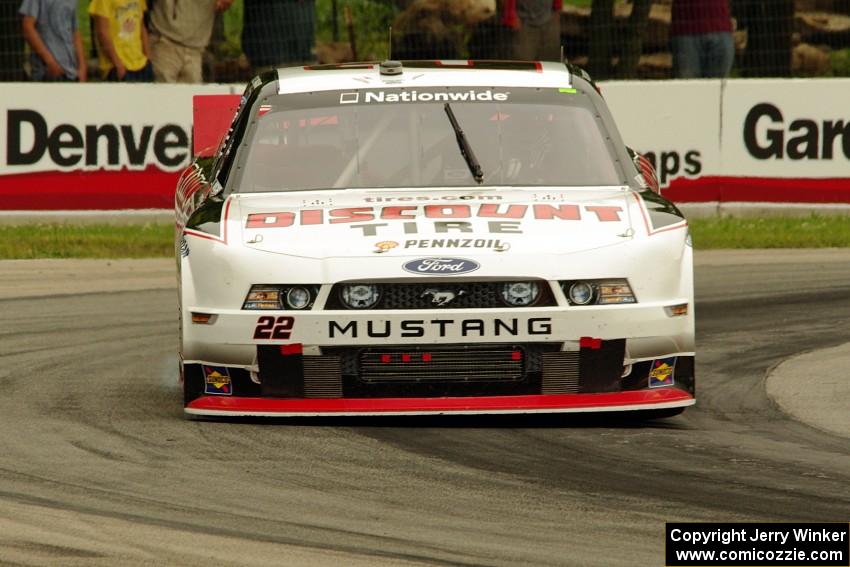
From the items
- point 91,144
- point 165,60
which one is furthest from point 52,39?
point 91,144

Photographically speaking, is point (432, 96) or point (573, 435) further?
point (432, 96)

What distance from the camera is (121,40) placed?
16.4m

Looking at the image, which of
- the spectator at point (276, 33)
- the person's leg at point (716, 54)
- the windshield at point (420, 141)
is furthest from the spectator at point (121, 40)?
the windshield at point (420, 141)

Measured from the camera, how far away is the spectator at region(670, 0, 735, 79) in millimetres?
16719

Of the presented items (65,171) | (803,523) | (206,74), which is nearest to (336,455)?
(803,523)

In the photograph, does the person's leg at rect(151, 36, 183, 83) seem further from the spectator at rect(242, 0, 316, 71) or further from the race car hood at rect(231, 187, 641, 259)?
the race car hood at rect(231, 187, 641, 259)

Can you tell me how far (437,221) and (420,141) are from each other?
0.95 m

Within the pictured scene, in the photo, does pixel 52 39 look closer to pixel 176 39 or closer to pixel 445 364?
pixel 176 39

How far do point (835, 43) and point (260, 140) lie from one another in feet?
59.3

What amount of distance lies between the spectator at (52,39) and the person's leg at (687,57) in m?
5.51

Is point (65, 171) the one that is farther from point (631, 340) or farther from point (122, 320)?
point (631, 340)

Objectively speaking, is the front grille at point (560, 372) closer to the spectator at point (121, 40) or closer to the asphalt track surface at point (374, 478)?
the asphalt track surface at point (374, 478)

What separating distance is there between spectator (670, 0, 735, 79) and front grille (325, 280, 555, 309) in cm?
1043

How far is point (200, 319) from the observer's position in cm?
679
